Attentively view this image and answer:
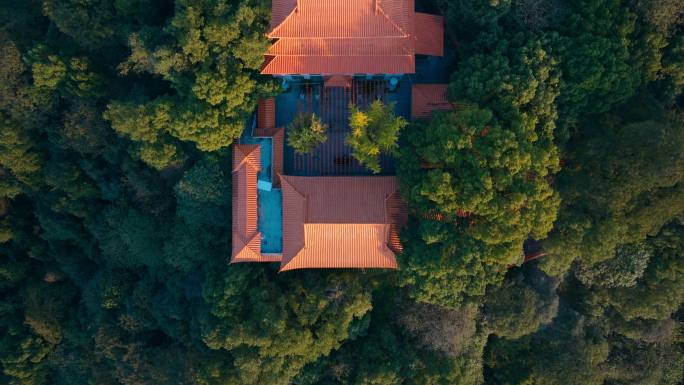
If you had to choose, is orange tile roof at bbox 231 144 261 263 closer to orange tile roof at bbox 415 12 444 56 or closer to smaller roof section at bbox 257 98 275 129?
smaller roof section at bbox 257 98 275 129

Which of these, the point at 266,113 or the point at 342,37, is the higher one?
the point at 342,37

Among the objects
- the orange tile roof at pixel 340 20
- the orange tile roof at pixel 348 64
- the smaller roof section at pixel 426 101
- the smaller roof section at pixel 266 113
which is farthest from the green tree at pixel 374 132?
the smaller roof section at pixel 266 113

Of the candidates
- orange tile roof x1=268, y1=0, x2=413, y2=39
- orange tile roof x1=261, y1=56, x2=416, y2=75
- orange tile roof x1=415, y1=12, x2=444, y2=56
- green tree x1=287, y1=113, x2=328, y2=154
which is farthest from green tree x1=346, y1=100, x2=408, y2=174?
orange tile roof x1=415, y1=12, x2=444, y2=56

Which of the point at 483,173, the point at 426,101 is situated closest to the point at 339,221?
the point at 483,173

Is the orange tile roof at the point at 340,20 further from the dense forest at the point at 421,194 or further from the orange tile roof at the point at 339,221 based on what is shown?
the orange tile roof at the point at 339,221

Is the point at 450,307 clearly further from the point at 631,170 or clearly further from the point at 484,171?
the point at 631,170

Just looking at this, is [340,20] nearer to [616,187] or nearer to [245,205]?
[245,205]

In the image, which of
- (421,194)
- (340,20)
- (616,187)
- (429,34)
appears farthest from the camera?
(429,34)

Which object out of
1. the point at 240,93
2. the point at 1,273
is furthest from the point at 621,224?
the point at 1,273
